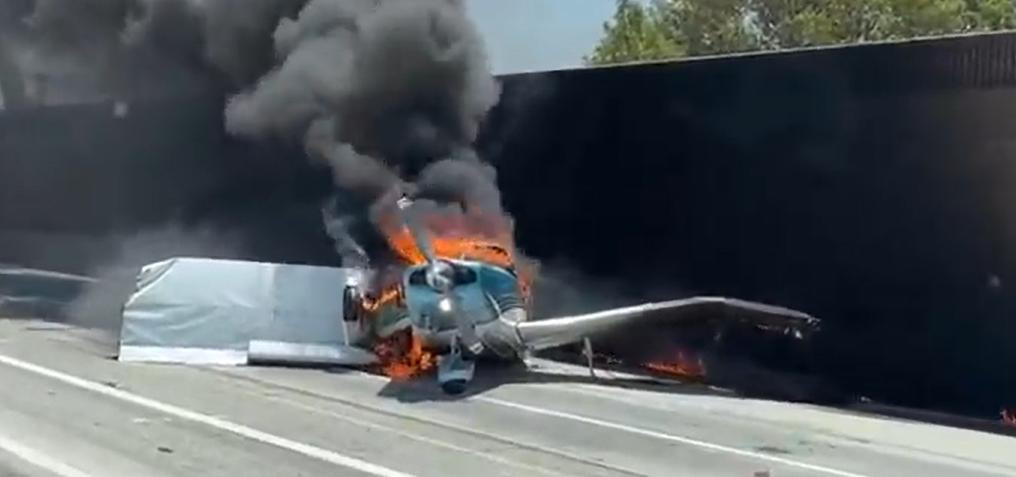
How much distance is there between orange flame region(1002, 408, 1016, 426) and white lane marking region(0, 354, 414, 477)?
729 centimetres

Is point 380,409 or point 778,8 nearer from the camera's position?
point 380,409

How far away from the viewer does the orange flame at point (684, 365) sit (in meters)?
20.2

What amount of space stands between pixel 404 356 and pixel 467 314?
210 cm

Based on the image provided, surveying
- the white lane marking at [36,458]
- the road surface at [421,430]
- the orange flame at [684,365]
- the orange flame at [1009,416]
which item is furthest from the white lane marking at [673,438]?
the white lane marking at [36,458]

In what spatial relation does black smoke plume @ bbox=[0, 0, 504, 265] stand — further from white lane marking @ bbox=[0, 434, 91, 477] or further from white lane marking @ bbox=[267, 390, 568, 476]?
white lane marking @ bbox=[0, 434, 91, 477]

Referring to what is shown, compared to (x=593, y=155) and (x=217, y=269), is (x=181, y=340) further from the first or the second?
(x=593, y=155)

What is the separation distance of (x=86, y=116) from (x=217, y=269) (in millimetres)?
19178

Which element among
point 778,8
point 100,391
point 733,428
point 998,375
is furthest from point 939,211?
point 778,8

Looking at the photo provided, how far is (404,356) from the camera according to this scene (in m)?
20.0

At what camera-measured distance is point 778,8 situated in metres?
47.2

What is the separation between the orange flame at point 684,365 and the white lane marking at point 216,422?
656 cm

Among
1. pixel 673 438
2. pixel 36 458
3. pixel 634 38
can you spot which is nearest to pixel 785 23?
pixel 634 38

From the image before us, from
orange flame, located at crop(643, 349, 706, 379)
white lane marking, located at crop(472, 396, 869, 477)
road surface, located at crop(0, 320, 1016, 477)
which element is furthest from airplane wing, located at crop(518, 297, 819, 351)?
white lane marking, located at crop(472, 396, 869, 477)

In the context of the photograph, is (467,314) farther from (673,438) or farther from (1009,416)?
(1009,416)
